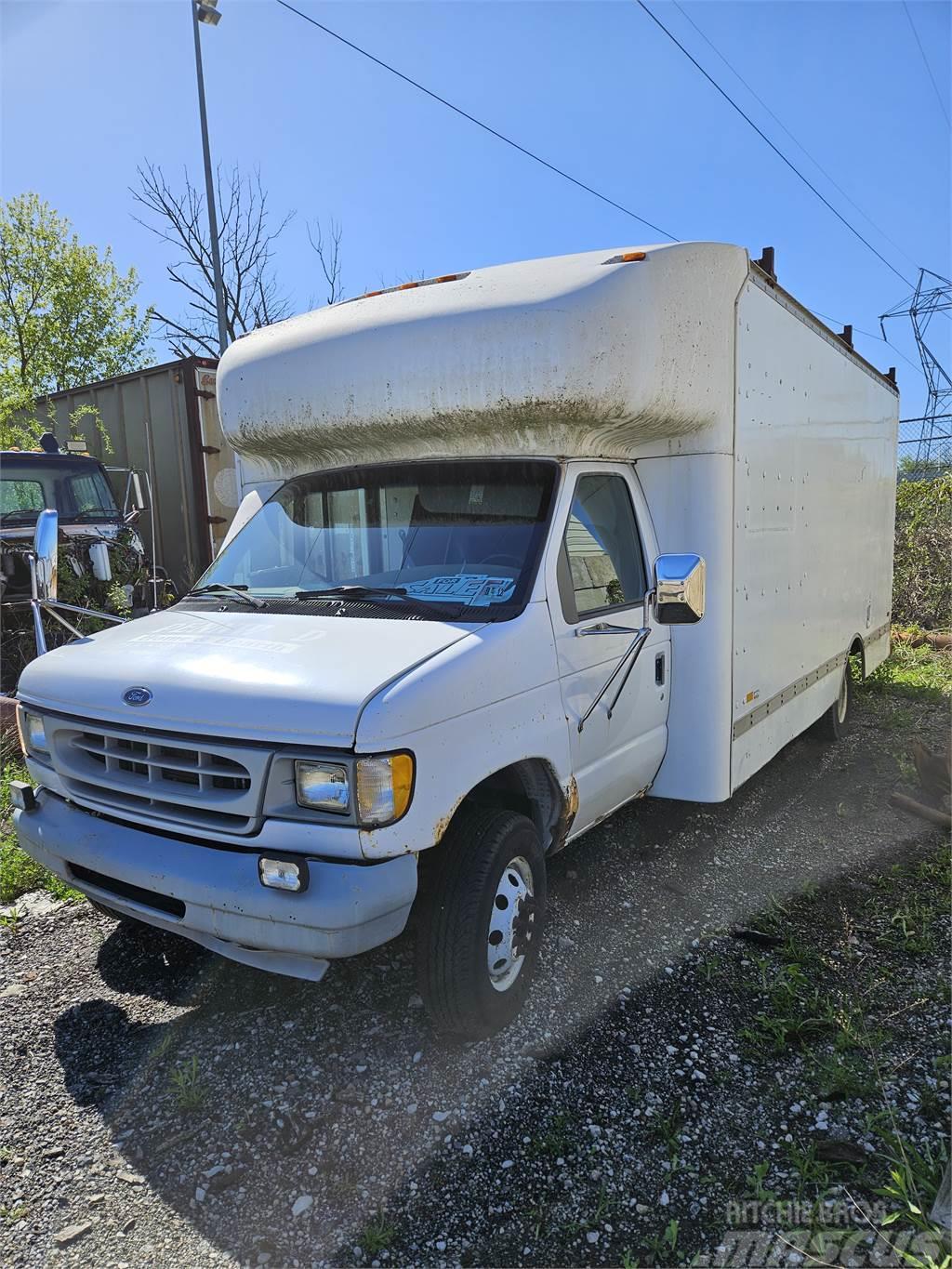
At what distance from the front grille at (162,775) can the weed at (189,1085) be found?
3.00 feet

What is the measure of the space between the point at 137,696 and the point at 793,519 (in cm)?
391

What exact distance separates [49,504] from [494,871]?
7901mm

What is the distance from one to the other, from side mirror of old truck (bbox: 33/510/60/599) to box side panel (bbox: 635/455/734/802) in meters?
2.83

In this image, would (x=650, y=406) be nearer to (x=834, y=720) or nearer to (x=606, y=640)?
(x=606, y=640)

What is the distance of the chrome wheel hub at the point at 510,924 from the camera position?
3.05 meters

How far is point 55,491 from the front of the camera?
29.6 feet

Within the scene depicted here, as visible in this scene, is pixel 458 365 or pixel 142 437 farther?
pixel 142 437

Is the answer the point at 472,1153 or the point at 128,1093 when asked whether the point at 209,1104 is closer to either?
the point at 128,1093

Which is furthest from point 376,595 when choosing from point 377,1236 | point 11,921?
point 11,921

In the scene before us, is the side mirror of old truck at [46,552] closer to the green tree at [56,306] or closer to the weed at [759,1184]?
the weed at [759,1184]

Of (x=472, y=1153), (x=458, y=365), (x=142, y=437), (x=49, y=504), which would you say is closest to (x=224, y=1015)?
(x=472, y=1153)

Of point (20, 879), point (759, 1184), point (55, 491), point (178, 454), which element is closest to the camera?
point (759, 1184)

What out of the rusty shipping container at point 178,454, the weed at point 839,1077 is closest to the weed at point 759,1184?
the weed at point 839,1077

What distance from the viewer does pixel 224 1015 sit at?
334 cm
